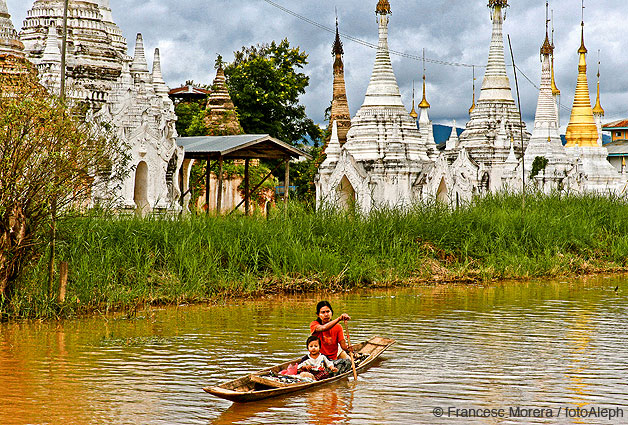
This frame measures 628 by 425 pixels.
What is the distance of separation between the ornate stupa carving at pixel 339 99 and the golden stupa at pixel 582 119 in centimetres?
930

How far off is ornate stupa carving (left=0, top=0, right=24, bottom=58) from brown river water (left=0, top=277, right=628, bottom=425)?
10.3 metres

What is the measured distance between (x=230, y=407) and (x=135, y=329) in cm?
384

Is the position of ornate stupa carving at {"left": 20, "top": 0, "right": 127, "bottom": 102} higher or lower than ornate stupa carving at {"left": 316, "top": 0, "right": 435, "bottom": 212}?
higher

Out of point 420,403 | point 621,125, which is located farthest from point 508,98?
point 621,125

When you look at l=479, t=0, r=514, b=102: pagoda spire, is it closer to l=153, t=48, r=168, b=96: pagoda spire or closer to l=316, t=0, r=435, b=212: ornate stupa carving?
l=316, t=0, r=435, b=212: ornate stupa carving

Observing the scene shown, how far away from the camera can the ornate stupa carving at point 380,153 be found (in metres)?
22.4

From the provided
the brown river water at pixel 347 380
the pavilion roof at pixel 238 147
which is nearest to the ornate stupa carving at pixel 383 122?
the pavilion roof at pixel 238 147

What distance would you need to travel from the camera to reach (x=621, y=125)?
76000 mm

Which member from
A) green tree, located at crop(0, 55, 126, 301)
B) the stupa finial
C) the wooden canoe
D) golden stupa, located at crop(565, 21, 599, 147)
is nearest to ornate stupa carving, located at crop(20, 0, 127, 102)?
the stupa finial

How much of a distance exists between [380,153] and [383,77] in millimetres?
2274

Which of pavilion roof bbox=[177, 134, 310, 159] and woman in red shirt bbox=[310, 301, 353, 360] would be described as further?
pavilion roof bbox=[177, 134, 310, 159]

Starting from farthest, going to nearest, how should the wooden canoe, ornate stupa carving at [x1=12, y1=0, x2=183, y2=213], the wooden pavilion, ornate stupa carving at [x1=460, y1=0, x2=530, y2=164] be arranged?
ornate stupa carving at [x1=460, y1=0, x2=530, y2=164] < the wooden pavilion < ornate stupa carving at [x1=12, y1=0, x2=183, y2=213] < the wooden canoe

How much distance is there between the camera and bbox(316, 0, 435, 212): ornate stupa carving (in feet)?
73.5

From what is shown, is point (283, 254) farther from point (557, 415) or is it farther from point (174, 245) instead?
point (557, 415)
